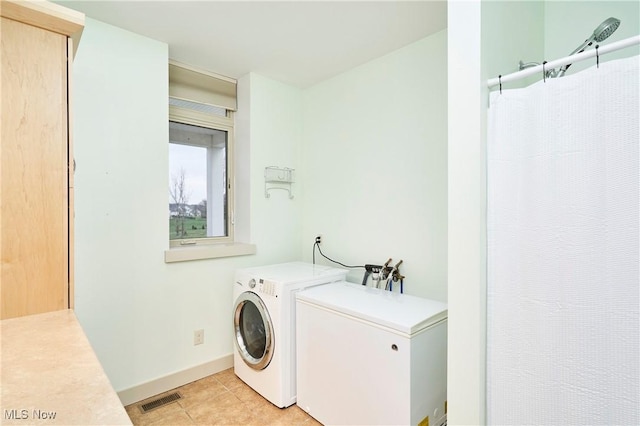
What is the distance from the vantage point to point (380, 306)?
181 cm

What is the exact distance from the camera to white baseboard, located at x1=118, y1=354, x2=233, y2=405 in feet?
7.02

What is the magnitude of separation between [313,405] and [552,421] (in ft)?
4.21

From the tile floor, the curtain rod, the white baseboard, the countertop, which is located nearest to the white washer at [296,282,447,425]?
the tile floor

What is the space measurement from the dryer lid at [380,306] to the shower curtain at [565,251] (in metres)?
0.39

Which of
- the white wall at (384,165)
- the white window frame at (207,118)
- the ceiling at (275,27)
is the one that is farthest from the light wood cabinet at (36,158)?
the white wall at (384,165)

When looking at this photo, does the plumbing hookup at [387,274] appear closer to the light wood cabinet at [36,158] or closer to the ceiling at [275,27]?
the ceiling at [275,27]

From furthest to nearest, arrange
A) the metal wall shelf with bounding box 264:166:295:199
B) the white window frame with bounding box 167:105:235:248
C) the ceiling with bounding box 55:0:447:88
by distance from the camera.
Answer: the metal wall shelf with bounding box 264:166:295:199 < the white window frame with bounding box 167:105:235:248 < the ceiling with bounding box 55:0:447:88

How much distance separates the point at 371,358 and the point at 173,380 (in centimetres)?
156

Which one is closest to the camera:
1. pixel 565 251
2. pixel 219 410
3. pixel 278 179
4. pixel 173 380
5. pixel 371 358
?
pixel 565 251

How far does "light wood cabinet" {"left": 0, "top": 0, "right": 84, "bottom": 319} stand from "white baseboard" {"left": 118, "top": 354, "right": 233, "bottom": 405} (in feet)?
4.87

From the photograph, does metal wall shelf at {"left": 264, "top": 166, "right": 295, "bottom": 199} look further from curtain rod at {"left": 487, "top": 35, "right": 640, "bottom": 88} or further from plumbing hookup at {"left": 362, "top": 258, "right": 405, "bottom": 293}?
curtain rod at {"left": 487, "top": 35, "right": 640, "bottom": 88}

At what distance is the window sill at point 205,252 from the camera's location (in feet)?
7.61

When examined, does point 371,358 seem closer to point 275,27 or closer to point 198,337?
A: point 198,337

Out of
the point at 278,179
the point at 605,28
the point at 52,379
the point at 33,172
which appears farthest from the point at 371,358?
the point at 278,179
